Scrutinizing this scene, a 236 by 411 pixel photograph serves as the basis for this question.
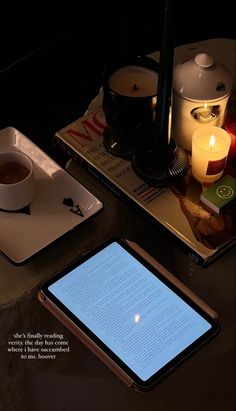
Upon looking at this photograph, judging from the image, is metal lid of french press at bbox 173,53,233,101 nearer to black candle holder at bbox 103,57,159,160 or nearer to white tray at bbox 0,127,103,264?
black candle holder at bbox 103,57,159,160

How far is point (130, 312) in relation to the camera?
3.06ft

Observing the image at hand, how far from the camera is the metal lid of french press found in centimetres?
100

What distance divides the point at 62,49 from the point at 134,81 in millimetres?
746

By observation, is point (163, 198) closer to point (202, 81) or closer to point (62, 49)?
point (202, 81)

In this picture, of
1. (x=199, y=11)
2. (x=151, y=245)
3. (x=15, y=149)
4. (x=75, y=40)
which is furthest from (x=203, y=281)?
(x=199, y=11)

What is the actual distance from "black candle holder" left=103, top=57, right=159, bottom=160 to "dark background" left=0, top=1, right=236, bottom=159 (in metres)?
0.58

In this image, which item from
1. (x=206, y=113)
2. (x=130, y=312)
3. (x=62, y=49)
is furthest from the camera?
(x=62, y=49)

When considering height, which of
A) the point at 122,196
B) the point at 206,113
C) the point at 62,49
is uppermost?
the point at 206,113

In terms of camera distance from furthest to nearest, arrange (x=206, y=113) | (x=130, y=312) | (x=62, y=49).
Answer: (x=62, y=49), (x=206, y=113), (x=130, y=312)

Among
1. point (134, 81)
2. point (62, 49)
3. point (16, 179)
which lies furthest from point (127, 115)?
point (62, 49)

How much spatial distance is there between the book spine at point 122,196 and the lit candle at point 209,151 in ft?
0.35


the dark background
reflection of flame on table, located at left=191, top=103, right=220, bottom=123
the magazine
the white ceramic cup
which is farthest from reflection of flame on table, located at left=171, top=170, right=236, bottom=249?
the dark background

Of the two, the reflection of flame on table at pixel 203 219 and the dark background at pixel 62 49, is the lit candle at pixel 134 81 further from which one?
the dark background at pixel 62 49

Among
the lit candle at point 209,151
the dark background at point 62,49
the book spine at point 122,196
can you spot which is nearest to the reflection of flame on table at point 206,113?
the lit candle at point 209,151
